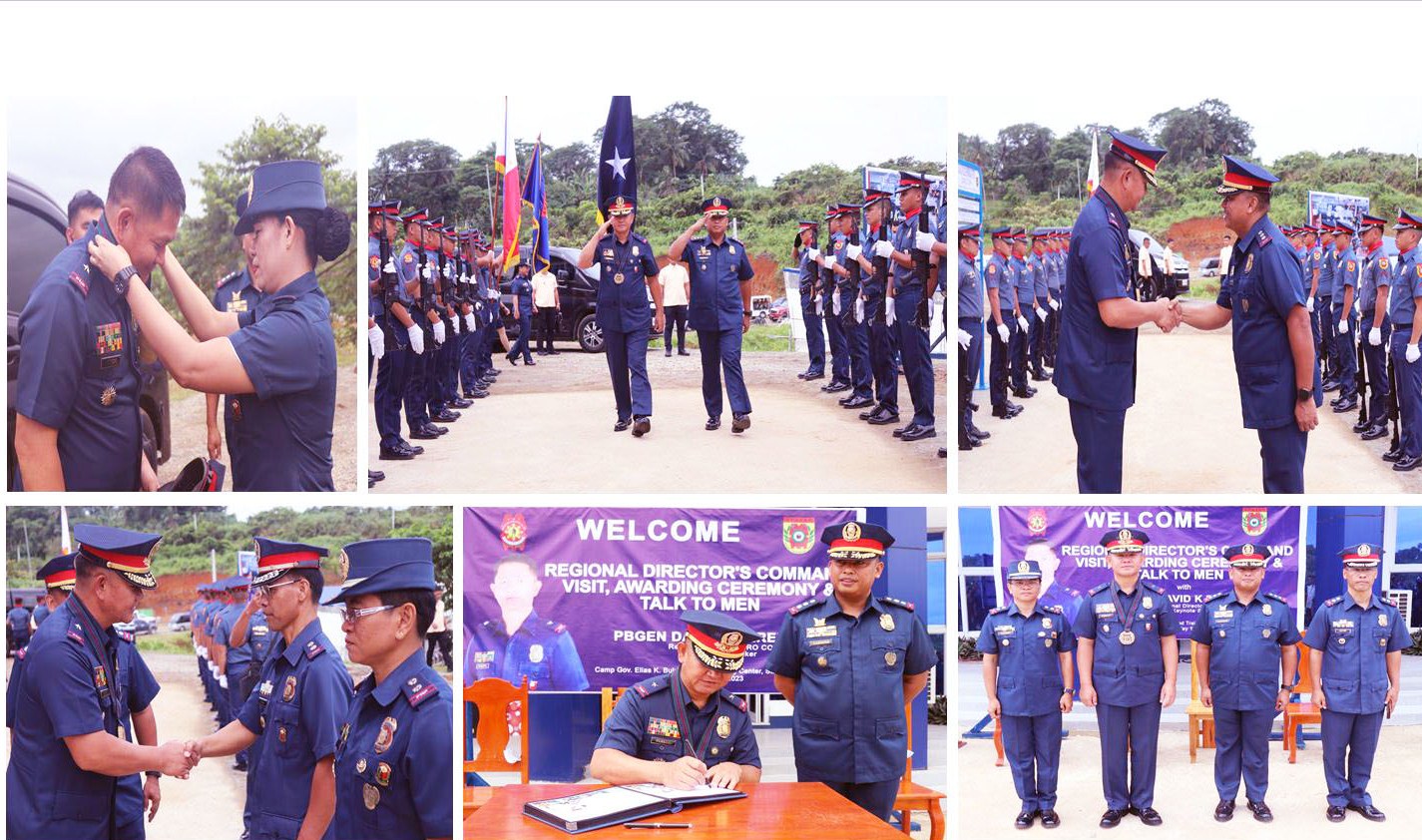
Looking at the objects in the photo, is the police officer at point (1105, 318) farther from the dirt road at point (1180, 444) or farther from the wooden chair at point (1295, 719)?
the wooden chair at point (1295, 719)

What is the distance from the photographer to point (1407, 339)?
16.1 feet

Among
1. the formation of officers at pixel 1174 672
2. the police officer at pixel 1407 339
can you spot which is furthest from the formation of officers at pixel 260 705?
the police officer at pixel 1407 339

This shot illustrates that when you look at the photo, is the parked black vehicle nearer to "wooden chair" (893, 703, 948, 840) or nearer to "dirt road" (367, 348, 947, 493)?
"dirt road" (367, 348, 947, 493)

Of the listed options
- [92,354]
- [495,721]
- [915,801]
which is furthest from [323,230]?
[915,801]

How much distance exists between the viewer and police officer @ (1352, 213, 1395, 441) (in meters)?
4.79

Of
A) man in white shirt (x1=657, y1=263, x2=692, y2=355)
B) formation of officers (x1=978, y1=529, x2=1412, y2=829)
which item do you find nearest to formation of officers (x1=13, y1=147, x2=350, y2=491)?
man in white shirt (x1=657, y1=263, x2=692, y2=355)

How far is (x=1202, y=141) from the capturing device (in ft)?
15.4

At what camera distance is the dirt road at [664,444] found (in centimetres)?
477

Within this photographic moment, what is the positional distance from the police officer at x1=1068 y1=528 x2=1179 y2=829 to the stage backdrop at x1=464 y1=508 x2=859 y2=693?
1051mm

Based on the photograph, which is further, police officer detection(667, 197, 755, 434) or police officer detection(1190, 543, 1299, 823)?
police officer detection(667, 197, 755, 434)

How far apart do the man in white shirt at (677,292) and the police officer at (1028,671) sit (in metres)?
1.57

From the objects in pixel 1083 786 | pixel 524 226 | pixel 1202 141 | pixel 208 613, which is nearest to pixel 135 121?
pixel 524 226

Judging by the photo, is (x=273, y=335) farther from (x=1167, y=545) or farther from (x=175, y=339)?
(x=1167, y=545)

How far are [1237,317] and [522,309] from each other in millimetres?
2679
